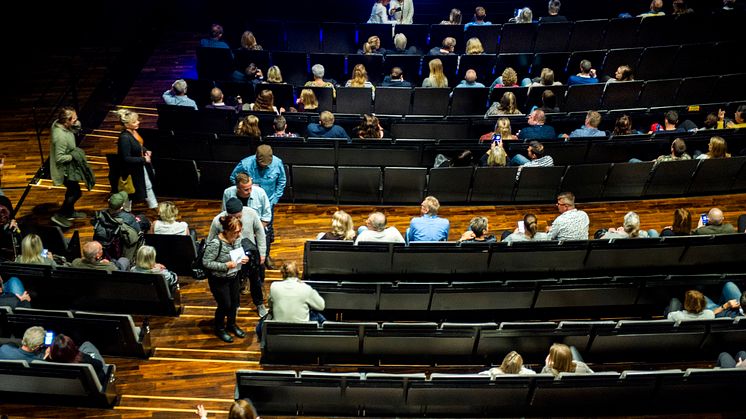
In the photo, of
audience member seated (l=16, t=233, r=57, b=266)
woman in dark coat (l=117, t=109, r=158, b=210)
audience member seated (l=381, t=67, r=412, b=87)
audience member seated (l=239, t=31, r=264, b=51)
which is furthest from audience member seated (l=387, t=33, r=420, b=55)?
audience member seated (l=16, t=233, r=57, b=266)

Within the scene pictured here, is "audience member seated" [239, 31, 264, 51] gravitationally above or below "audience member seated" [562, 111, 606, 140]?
above

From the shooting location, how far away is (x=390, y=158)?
656 centimetres

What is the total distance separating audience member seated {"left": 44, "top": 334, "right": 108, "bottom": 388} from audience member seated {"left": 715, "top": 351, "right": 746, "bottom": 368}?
3940 millimetres

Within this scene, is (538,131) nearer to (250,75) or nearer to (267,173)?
(267,173)

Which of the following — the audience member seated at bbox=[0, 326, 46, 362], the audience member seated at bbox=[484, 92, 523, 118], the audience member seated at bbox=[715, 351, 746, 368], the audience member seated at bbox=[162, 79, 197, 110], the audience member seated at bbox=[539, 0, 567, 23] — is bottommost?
the audience member seated at bbox=[0, 326, 46, 362]

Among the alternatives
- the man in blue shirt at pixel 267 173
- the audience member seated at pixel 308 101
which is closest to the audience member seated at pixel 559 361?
the man in blue shirt at pixel 267 173

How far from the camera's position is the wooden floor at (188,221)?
4.73 m

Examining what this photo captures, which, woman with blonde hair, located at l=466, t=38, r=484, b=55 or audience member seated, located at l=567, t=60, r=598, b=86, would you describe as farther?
woman with blonde hair, located at l=466, t=38, r=484, b=55

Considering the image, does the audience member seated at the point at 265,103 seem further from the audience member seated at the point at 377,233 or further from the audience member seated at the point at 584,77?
the audience member seated at the point at 584,77

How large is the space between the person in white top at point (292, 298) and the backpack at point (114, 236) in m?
1.31

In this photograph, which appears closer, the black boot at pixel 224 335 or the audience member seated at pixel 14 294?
the audience member seated at pixel 14 294

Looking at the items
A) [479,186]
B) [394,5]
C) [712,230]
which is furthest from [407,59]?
[712,230]

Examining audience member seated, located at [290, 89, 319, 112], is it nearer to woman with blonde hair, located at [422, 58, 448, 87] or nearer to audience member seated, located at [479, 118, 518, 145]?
woman with blonde hair, located at [422, 58, 448, 87]

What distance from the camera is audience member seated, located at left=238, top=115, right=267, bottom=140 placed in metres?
6.29
